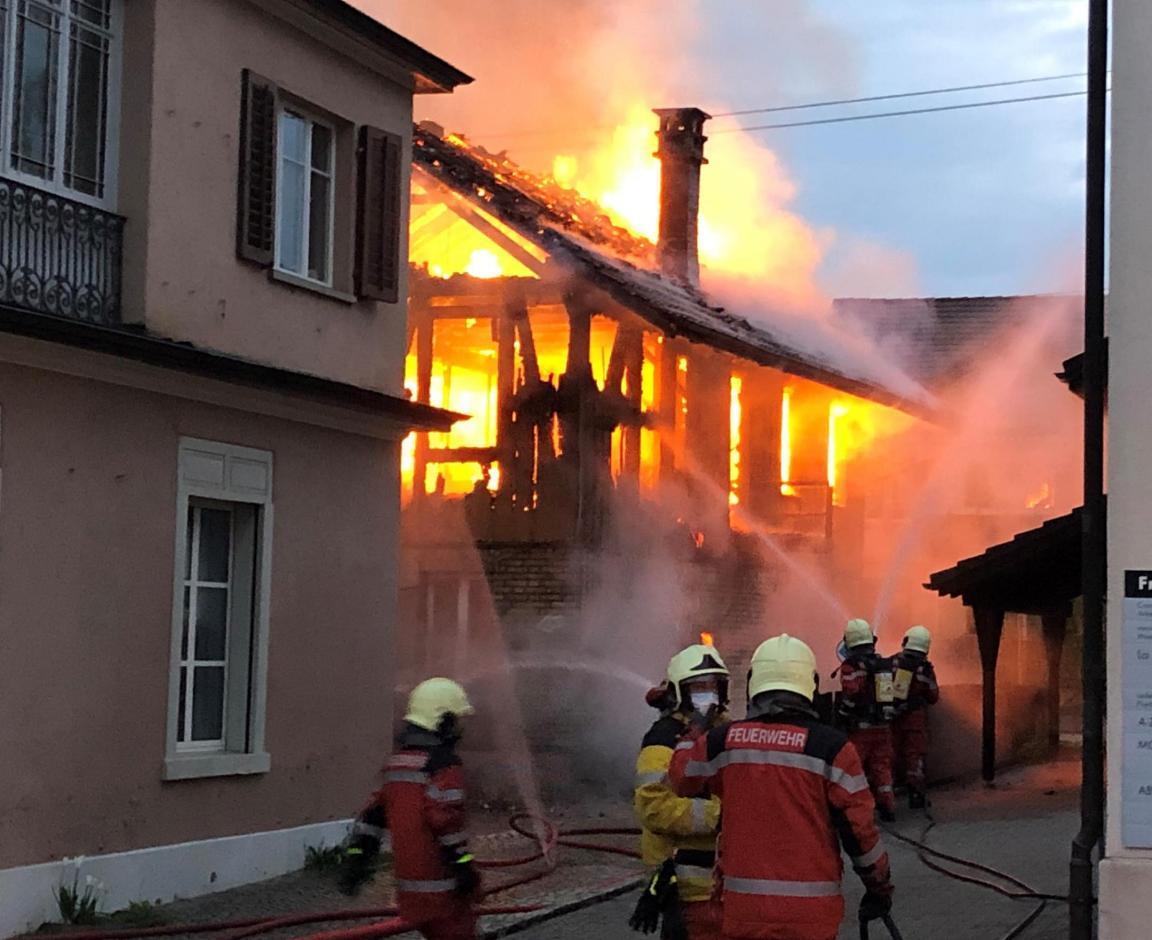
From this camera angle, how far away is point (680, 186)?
27.7 meters

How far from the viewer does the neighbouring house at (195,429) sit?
11.1 metres

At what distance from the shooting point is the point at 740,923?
6.51 metres

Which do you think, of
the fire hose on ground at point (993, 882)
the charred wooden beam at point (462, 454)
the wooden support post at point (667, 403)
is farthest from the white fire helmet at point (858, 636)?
the wooden support post at point (667, 403)

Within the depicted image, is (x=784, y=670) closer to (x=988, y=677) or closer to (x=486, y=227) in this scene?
(x=988, y=677)

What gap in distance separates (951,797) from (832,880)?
498 inches

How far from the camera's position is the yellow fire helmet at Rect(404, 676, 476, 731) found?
7812 millimetres

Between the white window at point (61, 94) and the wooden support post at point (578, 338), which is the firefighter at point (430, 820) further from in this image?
the wooden support post at point (578, 338)

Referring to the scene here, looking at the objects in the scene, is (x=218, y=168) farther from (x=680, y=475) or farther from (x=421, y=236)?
(x=680, y=475)

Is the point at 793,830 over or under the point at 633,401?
under

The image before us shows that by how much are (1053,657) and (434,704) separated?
16144mm

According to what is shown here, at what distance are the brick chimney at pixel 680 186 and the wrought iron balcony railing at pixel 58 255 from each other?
1598 centimetres

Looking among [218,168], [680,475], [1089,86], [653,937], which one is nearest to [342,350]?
[218,168]

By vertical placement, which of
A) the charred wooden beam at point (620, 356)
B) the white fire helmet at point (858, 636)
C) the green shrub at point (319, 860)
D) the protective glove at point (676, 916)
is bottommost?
the green shrub at point (319, 860)

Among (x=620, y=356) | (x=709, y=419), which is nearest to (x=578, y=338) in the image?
(x=620, y=356)
